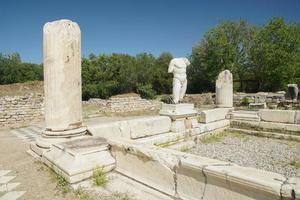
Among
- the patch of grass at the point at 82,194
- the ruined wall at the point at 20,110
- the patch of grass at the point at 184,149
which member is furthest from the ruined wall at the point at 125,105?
the patch of grass at the point at 82,194

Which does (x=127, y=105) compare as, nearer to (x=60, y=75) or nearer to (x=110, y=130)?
(x=110, y=130)

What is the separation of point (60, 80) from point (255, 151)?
4.98 meters

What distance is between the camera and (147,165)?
3.40m

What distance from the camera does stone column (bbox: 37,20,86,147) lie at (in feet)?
16.0

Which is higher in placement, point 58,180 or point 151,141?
point 151,141

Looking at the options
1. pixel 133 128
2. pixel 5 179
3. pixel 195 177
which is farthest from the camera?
pixel 133 128

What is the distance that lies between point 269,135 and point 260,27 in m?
30.8

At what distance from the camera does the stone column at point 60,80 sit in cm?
487

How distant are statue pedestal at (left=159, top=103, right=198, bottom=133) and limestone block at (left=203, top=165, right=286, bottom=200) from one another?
13.6ft

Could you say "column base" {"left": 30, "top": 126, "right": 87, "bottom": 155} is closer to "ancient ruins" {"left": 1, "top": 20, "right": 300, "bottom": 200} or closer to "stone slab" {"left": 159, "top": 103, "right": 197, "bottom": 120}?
"ancient ruins" {"left": 1, "top": 20, "right": 300, "bottom": 200}

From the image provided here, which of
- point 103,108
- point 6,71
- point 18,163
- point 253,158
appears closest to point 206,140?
point 253,158

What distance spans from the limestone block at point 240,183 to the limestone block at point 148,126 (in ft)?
10.8

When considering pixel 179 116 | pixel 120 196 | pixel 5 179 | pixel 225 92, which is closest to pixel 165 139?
pixel 179 116

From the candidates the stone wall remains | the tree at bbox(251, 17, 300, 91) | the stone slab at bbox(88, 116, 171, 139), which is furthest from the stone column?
the tree at bbox(251, 17, 300, 91)
